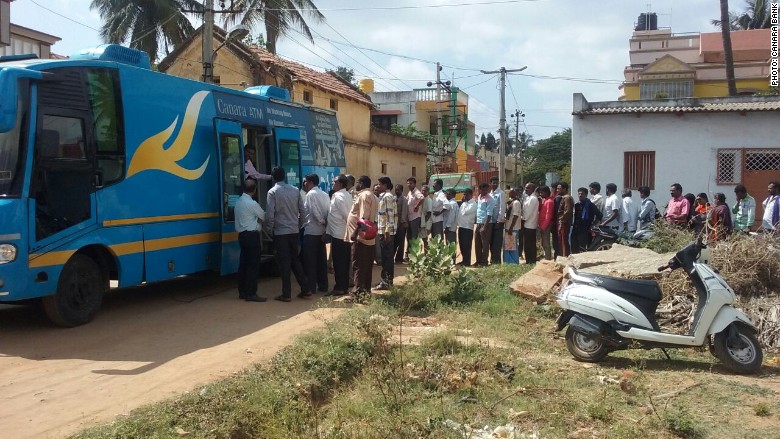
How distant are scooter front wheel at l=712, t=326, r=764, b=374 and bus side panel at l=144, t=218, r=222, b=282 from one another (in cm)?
626

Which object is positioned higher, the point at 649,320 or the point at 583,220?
the point at 583,220

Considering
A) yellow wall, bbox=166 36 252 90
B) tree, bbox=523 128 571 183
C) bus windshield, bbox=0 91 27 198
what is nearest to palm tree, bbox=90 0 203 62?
yellow wall, bbox=166 36 252 90

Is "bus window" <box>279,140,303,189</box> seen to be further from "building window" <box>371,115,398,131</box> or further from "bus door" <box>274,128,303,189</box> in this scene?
"building window" <box>371,115,398,131</box>

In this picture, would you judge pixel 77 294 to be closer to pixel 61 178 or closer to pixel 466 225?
pixel 61 178

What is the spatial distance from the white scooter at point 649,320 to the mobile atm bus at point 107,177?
494 cm

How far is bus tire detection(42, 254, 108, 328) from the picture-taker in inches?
269

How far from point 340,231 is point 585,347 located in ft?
13.5

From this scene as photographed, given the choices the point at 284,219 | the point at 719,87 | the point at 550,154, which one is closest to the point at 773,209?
the point at 284,219

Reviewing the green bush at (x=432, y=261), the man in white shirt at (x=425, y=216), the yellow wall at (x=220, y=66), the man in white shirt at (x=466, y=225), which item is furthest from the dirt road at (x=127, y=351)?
the yellow wall at (x=220, y=66)

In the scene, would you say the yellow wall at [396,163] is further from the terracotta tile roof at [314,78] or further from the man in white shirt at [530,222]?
the man in white shirt at [530,222]

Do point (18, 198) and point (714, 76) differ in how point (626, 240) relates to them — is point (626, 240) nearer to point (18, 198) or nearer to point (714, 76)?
point (18, 198)

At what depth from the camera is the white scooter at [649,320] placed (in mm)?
5969

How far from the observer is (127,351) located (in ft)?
20.9

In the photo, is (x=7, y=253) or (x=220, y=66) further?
(x=220, y=66)
